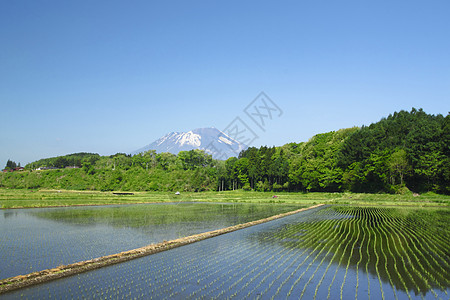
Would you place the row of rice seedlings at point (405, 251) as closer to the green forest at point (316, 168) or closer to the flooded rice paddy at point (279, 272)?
the flooded rice paddy at point (279, 272)

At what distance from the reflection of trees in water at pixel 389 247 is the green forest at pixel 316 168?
94.6 ft

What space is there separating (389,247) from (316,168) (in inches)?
1996

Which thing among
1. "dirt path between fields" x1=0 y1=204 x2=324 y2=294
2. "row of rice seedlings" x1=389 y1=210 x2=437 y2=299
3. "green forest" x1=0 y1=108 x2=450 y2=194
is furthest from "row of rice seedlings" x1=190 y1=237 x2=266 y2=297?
"green forest" x1=0 y1=108 x2=450 y2=194

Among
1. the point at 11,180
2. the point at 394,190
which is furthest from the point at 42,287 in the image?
the point at 11,180

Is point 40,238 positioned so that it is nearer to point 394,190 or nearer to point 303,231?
point 303,231

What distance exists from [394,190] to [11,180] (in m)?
117

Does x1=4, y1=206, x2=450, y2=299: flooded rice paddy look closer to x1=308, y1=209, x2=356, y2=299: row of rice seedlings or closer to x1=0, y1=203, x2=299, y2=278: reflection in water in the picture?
x1=308, y1=209, x2=356, y2=299: row of rice seedlings

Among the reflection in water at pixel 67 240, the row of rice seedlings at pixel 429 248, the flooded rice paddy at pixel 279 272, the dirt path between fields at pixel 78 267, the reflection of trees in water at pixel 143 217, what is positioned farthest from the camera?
the reflection of trees in water at pixel 143 217

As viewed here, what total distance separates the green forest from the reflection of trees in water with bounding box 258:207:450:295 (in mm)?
28832

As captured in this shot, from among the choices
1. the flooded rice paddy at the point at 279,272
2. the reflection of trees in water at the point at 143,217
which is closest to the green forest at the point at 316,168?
the reflection of trees in water at the point at 143,217

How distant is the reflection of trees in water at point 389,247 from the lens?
9.70 meters

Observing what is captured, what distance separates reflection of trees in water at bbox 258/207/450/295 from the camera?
9.70m

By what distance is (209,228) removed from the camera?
2036 centimetres

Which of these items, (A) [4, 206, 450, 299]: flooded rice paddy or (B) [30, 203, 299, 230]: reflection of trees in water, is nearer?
(A) [4, 206, 450, 299]: flooded rice paddy
